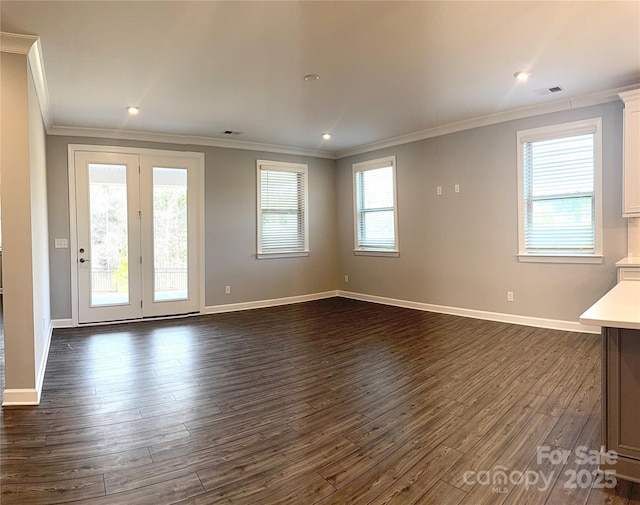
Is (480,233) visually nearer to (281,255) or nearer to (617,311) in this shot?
(281,255)

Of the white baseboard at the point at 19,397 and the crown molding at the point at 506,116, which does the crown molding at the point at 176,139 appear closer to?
the crown molding at the point at 506,116

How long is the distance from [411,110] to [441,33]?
→ 6.36 ft

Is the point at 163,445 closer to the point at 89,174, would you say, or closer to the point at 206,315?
the point at 206,315

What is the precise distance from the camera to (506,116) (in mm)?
5055

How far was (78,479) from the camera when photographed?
2.04m

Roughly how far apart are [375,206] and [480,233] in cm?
205

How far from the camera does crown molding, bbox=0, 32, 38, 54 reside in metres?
2.85

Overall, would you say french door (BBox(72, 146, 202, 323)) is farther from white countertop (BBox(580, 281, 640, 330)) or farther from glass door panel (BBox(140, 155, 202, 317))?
white countertop (BBox(580, 281, 640, 330))

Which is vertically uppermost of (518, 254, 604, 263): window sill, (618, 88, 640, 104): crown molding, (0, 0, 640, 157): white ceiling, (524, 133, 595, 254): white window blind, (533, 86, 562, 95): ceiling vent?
(533, 86, 562, 95): ceiling vent

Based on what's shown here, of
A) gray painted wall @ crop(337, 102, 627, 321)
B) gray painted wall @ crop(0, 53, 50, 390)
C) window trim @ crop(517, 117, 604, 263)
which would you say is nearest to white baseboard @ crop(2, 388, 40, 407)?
gray painted wall @ crop(0, 53, 50, 390)

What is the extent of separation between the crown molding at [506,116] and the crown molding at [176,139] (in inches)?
48.8

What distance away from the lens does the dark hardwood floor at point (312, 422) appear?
6.38 feet

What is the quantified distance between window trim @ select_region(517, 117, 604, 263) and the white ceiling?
1.16 feet

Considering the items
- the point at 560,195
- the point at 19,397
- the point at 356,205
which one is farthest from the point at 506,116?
the point at 19,397
